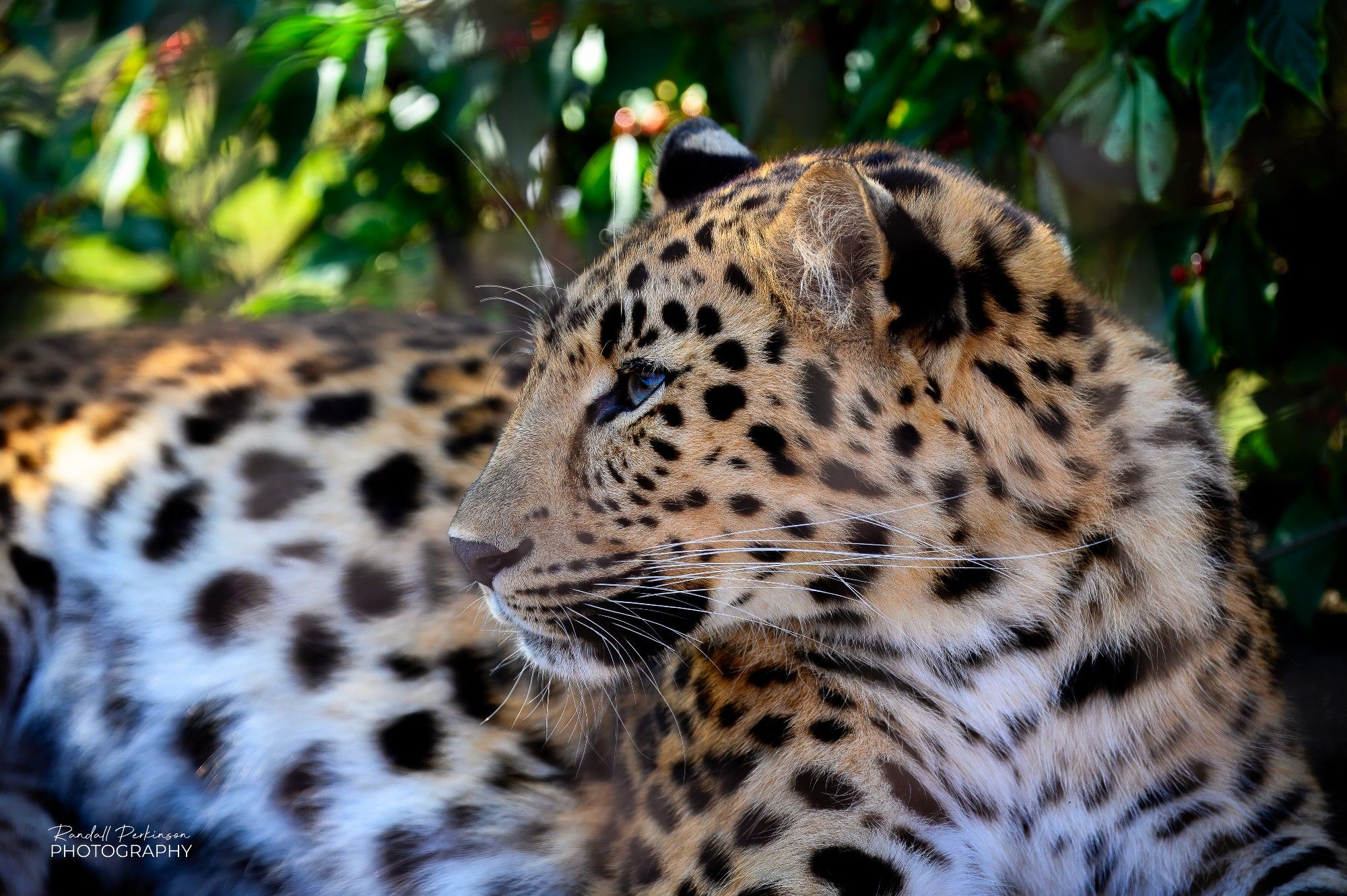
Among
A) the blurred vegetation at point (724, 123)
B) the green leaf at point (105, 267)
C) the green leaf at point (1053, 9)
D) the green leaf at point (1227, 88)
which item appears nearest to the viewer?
the green leaf at point (1227, 88)

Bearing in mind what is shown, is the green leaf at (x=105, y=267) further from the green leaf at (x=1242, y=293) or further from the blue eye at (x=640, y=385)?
the green leaf at (x=1242, y=293)

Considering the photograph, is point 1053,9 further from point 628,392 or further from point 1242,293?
point 628,392

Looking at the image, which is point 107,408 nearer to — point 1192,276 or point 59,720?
point 59,720

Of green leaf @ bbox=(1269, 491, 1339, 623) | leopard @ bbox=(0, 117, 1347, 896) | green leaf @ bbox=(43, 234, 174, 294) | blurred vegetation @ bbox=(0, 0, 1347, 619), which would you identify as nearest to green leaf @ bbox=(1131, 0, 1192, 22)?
blurred vegetation @ bbox=(0, 0, 1347, 619)

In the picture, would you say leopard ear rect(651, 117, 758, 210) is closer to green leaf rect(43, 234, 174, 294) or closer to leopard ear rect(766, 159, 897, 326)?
leopard ear rect(766, 159, 897, 326)

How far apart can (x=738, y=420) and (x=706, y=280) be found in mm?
274

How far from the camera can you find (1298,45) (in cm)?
268

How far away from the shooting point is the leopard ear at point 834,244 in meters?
2.16

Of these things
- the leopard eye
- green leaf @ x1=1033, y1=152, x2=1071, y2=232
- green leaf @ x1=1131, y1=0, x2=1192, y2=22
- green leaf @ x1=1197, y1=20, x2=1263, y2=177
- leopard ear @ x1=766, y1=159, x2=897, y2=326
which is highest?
green leaf @ x1=1131, y1=0, x2=1192, y2=22

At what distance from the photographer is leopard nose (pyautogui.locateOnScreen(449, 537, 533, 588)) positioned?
2.40 meters

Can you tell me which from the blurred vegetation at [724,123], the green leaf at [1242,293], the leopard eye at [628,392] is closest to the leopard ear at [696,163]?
the blurred vegetation at [724,123]

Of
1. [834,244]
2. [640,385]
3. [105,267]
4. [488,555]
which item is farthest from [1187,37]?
[105,267]

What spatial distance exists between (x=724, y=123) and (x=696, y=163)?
1.80m

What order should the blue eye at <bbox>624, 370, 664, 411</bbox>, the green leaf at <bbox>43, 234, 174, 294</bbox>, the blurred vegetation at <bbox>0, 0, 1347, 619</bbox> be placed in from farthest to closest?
the green leaf at <bbox>43, 234, 174, 294</bbox> → the blurred vegetation at <bbox>0, 0, 1347, 619</bbox> → the blue eye at <bbox>624, 370, 664, 411</bbox>
